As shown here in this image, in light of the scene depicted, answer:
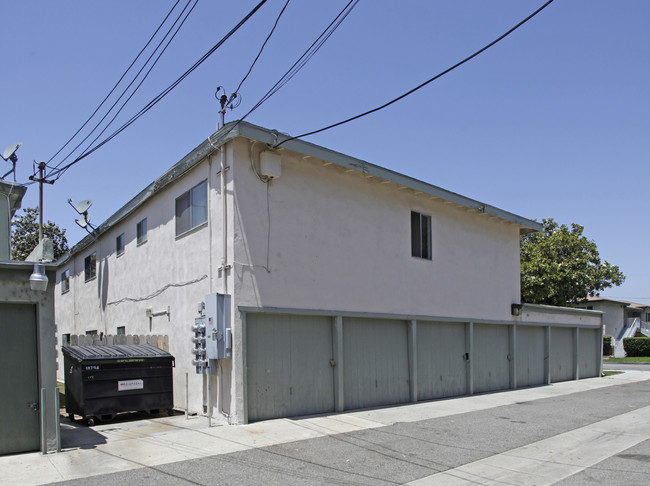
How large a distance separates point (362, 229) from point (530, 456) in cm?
645

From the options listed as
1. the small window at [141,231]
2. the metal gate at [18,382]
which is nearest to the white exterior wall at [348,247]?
the metal gate at [18,382]

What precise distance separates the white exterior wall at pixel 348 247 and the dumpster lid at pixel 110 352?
229cm

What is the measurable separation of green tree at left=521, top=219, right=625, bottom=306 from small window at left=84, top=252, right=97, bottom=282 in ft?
86.0

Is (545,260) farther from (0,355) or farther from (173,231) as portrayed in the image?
(0,355)

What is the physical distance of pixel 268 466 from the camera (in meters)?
7.45

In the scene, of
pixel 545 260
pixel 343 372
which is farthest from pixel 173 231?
pixel 545 260

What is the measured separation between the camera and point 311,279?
11891 millimetres

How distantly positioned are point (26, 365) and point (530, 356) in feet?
52.0

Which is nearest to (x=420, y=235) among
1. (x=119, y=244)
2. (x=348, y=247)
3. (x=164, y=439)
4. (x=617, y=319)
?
(x=348, y=247)

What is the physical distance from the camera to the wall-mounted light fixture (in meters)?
7.71

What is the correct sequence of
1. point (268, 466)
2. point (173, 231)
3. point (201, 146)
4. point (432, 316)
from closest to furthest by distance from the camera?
point (268, 466) < point (201, 146) < point (173, 231) < point (432, 316)

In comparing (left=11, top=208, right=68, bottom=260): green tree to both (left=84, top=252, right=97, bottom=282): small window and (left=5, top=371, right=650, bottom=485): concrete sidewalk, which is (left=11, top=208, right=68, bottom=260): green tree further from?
(left=5, top=371, right=650, bottom=485): concrete sidewalk

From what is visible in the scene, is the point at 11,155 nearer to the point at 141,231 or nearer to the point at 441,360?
the point at 141,231

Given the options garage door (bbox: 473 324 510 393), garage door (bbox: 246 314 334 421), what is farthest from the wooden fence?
garage door (bbox: 473 324 510 393)
